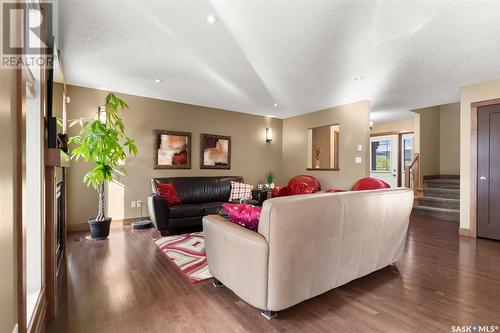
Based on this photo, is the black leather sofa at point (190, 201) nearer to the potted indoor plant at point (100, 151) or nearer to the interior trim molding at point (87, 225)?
the interior trim molding at point (87, 225)

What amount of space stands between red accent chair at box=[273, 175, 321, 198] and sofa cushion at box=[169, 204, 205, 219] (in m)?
2.00

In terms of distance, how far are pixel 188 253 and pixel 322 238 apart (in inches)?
74.3

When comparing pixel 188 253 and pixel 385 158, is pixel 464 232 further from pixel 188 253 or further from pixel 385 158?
pixel 188 253

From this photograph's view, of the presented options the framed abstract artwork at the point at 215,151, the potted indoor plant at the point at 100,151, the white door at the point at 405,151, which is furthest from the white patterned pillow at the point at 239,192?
the white door at the point at 405,151

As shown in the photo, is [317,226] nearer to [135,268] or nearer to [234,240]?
[234,240]

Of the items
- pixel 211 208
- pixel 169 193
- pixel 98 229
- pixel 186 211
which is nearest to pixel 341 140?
pixel 211 208

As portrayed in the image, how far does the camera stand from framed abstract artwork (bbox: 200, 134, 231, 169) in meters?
5.39

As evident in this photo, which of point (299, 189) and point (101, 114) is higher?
point (101, 114)

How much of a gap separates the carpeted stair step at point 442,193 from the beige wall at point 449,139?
115cm

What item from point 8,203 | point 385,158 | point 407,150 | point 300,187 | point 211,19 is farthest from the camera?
point 385,158

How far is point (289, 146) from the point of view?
21.7 feet

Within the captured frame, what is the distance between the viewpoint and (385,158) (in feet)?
24.7

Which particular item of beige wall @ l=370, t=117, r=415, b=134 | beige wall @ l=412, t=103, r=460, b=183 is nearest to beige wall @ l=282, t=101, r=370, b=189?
beige wall @ l=412, t=103, r=460, b=183

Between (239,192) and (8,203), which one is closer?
(8,203)
